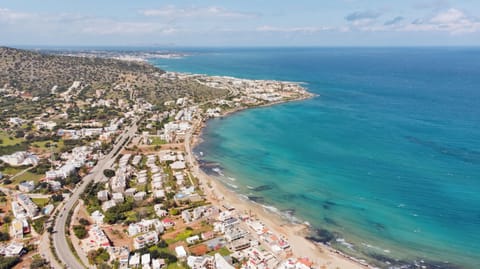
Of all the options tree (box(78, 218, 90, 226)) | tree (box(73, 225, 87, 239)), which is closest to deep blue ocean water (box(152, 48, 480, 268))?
tree (box(78, 218, 90, 226))

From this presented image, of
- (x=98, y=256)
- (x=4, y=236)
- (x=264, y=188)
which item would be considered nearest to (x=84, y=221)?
(x=98, y=256)

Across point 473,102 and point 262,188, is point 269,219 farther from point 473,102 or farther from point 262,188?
point 473,102

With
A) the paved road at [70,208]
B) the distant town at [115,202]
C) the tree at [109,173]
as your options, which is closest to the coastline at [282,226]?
the distant town at [115,202]

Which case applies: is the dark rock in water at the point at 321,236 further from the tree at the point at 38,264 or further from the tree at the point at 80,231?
the tree at the point at 38,264

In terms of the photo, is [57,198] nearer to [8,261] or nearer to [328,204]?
[8,261]

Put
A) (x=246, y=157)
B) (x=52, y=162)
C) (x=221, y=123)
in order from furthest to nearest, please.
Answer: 1. (x=221, y=123)
2. (x=246, y=157)
3. (x=52, y=162)

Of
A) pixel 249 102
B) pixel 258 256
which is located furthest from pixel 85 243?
pixel 249 102
